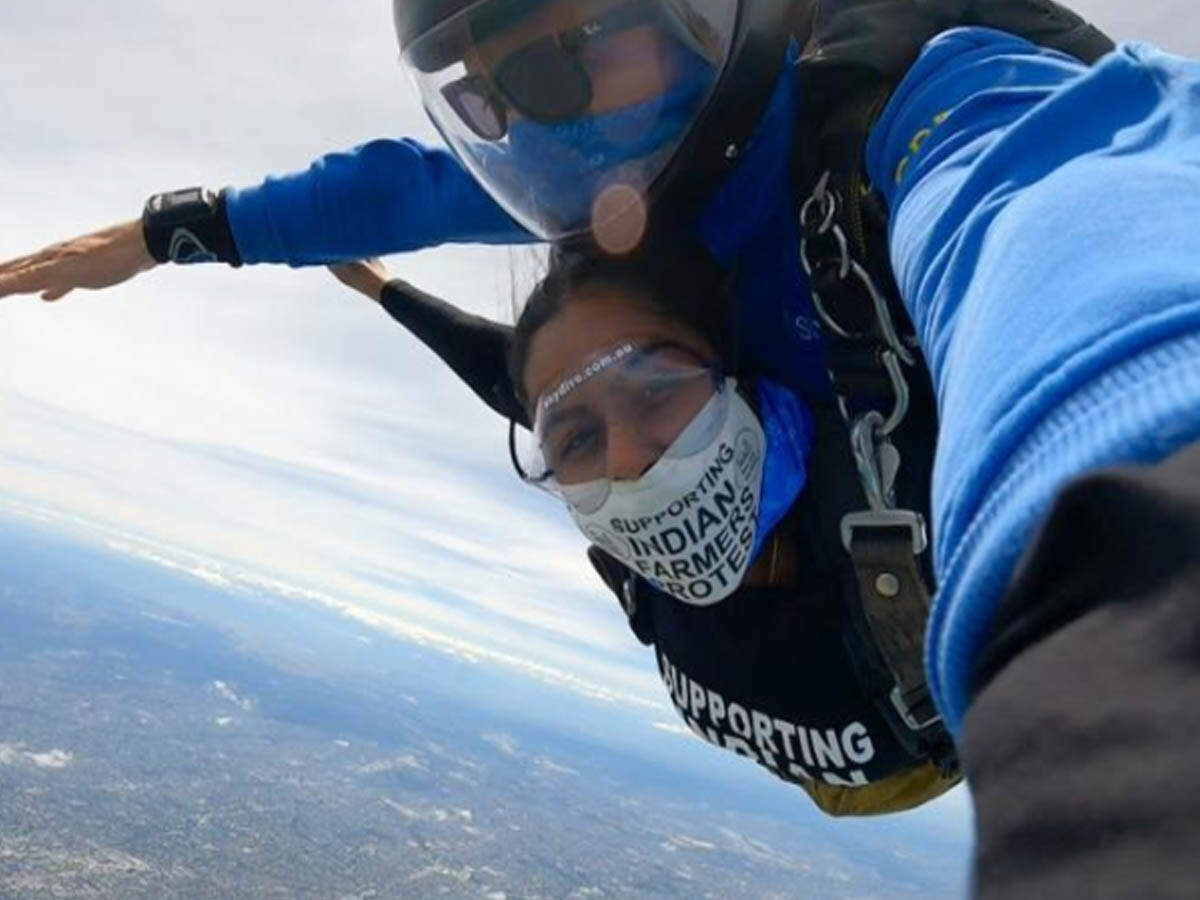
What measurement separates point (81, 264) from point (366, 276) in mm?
892

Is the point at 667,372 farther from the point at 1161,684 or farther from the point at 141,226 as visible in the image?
the point at 141,226

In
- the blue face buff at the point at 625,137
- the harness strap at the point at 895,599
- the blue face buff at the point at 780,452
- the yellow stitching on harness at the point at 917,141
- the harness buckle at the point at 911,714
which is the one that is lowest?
the harness buckle at the point at 911,714

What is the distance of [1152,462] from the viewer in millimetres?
427

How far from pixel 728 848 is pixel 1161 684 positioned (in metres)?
118

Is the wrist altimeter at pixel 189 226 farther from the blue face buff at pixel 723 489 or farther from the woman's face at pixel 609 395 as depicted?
the blue face buff at pixel 723 489

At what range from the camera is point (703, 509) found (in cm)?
180

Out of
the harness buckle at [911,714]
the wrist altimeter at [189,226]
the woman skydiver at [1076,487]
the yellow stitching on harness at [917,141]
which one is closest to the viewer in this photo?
the woman skydiver at [1076,487]

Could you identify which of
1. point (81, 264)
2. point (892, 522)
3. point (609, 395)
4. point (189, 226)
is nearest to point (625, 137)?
point (609, 395)

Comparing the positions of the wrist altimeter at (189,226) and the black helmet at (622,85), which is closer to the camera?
the black helmet at (622,85)

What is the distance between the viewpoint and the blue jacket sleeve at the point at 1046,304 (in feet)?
1.52

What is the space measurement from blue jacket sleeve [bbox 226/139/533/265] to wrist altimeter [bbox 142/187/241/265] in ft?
0.18

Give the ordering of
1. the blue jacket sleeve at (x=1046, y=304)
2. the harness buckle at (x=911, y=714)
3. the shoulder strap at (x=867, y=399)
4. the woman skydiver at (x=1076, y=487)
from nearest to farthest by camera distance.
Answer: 1. the woman skydiver at (x=1076, y=487)
2. the blue jacket sleeve at (x=1046, y=304)
3. the shoulder strap at (x=867, y=399)
4. the harness buckle at (x=911, y=714)

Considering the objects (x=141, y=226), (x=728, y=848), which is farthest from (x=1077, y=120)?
(x=728, y=848)

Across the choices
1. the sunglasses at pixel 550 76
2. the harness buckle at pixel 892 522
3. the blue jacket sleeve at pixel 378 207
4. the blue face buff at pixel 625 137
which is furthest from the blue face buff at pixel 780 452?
the blue jacket sleeve at pixel 378 207
